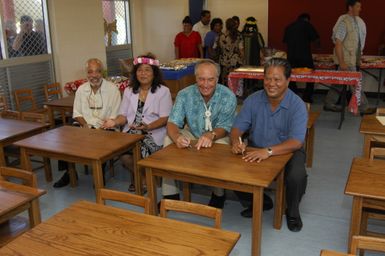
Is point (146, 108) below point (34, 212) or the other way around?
the other way around

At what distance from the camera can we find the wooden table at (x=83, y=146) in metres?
2.85

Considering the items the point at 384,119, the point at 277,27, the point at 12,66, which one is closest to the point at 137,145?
the point at 384,119

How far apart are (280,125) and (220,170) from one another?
773 millimetres

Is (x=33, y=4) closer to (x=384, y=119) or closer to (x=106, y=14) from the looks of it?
(x=106, y=14)

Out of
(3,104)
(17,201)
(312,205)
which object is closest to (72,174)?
(17,201)

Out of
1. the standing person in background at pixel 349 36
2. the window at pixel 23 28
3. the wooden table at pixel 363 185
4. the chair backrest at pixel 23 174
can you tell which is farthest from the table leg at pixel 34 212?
the standing person in background at pixel 349 36

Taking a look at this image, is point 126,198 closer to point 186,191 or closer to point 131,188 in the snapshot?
point 186,191

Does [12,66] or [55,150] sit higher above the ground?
[12,66]

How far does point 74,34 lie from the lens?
21.0 ft

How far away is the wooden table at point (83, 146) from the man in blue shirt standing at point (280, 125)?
2.72 feet

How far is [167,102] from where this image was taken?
3.66 meters

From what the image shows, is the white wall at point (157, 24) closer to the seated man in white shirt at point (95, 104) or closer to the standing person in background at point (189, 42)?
the standing person in background at point (189, 42)

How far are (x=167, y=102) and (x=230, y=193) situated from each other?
0.98 metres

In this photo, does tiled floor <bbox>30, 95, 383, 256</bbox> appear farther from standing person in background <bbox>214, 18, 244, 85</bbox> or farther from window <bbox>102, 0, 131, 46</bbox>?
window <bbox>102, 0, 131, 46</bbox>
